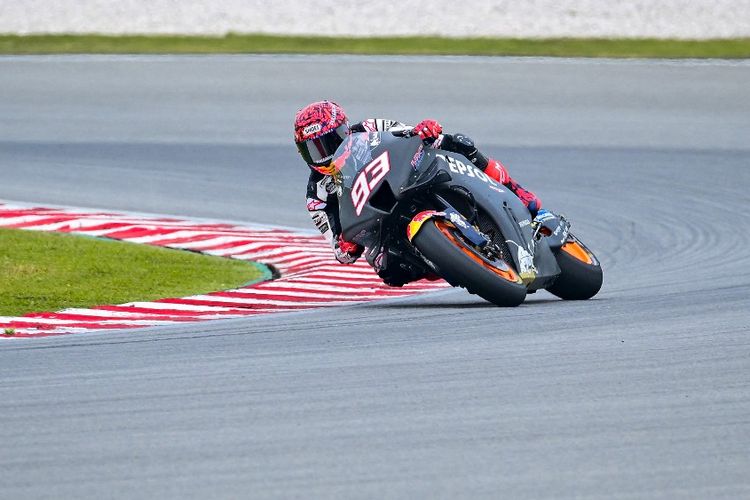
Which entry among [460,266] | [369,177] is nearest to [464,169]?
[369,177]

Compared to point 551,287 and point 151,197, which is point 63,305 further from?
point 151,197

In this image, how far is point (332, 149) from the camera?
8.77 meters

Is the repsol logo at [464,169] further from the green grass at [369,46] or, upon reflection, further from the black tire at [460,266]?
the green grass at [369,46]

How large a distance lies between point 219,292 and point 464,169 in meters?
2.07

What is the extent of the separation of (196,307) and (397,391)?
11.6 feet

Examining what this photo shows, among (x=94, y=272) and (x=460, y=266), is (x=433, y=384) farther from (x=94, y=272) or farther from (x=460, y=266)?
(x=94, y=272)

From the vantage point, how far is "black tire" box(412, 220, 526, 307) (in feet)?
25.8

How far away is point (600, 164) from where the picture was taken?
15.4 m

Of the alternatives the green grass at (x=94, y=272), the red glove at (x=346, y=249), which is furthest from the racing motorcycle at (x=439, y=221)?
the green grass at (x=94, y=272)

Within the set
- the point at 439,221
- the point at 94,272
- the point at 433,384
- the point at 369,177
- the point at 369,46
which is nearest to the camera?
the point at 433,384

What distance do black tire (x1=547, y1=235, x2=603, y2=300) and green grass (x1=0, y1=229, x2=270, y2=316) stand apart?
266 cm

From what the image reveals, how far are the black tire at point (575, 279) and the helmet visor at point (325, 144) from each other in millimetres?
1487

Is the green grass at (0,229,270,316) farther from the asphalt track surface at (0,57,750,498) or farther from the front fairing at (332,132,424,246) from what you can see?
the front fairing at (332,132,424,246)

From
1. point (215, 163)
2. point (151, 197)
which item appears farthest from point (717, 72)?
point (151, 197)
